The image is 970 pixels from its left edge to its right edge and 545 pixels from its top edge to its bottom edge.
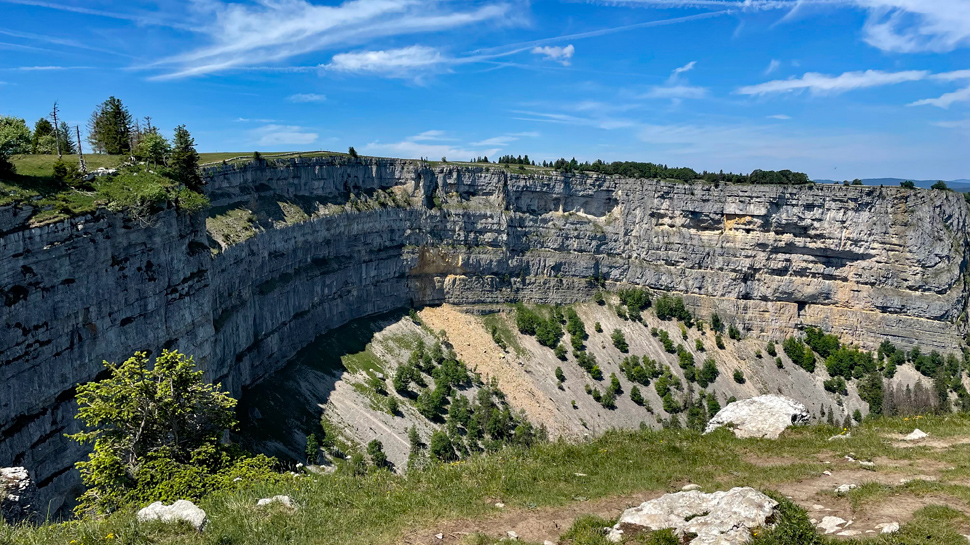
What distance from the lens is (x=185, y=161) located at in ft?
149

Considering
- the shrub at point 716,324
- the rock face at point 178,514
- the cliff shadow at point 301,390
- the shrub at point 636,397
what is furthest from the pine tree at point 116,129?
the shrub at point 716,324

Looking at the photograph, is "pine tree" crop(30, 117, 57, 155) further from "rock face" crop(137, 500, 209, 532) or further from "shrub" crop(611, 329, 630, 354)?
"shrub" crop(611, 329, 630, 354)

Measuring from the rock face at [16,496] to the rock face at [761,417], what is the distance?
2769 centimetres

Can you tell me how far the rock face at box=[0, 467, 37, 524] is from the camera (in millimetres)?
18078

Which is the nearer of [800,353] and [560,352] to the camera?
[560,352]

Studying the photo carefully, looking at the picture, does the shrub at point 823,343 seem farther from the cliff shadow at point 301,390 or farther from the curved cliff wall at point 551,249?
the cliff shadow at point 301,390

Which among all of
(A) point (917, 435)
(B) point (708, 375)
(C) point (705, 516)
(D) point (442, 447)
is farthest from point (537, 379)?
(C) point (705, 516)

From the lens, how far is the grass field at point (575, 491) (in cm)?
1529

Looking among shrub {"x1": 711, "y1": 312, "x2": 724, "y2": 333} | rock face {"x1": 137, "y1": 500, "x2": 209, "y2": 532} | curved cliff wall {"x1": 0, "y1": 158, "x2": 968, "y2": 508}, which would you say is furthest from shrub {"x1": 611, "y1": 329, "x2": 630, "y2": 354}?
rock face {"x1": 137, "y1": 500, "x2": 209, "y2": 532}

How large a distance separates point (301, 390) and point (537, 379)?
36260 millimetres

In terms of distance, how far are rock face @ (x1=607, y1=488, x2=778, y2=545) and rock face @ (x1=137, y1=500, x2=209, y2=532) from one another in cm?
1148

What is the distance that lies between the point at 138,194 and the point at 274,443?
27.8m

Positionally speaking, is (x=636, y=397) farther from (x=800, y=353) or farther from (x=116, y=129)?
(x=116, y=129)

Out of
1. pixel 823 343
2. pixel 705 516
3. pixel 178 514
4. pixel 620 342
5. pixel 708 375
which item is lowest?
pixel 708 375
